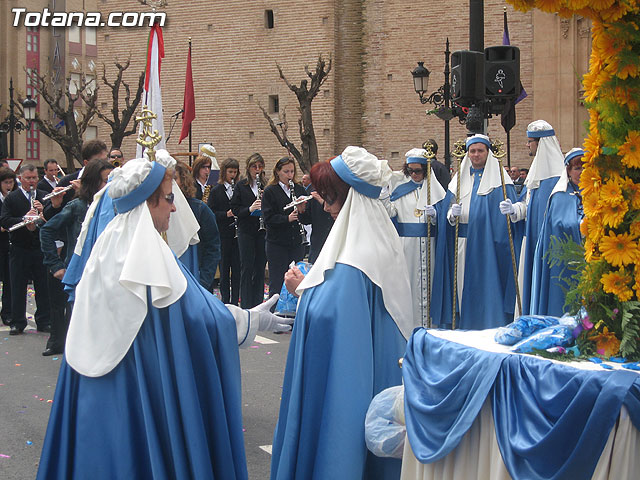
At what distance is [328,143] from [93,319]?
28.8 metres

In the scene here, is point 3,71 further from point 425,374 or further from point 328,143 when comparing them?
point 425,374

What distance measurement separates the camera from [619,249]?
10.2 ft

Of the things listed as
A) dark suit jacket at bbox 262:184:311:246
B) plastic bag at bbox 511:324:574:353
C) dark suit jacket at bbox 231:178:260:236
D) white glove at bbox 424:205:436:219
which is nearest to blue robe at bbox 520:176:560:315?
white glove at bbox 424:205:436:219

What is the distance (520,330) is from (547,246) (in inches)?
172

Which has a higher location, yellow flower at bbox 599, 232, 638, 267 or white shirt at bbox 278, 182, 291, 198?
white shirt at bbox 278, 182, 291, 198

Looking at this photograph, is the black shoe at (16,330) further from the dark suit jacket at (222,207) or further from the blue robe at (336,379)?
the blue robe at (336,379)

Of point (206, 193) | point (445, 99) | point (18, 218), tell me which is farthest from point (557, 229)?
point (445, 99)

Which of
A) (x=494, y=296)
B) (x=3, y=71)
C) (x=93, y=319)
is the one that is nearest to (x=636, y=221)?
(x=93, y=319)

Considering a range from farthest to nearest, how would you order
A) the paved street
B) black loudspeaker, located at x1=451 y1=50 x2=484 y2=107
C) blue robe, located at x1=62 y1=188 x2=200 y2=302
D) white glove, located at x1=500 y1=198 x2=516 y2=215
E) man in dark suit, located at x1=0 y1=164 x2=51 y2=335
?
black loudspeaker, located at x1=451 y1=50 x2=484 y2=107
man in dark suit, located at x1=0 y1=164 x2=51 y2=335
white glove, located at x1=500 y1=198 x2=516 y2=215
blue robe, located at x1=62 y1=188 x2=200 y2=302
the paved street

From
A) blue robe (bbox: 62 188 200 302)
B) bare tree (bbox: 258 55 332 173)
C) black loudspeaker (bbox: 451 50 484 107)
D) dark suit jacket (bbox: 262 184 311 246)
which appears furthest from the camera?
bare tree (bbox: 258 55 332 173)

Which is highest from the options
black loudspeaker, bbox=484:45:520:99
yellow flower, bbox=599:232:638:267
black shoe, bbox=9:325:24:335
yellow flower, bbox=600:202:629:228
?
black loudspeaker, bbox=484:45:520:99

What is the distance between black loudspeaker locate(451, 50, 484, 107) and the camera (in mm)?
10562

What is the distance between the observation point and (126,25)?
36000mm

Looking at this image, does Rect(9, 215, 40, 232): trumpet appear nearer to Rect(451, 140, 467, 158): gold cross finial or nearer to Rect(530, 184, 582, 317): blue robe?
Rect(451, 140, 467, 158): gold cross finial
